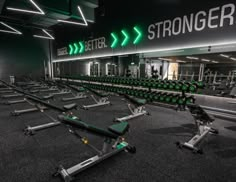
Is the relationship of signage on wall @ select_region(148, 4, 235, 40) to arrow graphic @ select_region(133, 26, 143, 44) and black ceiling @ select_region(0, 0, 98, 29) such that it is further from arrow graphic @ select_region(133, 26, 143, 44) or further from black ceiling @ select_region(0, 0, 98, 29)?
black ceiling @ select_region(0, 0, 98, 29)

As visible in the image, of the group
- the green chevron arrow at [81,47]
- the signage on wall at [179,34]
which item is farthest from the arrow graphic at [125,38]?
the green chevron arrow at [81,47]

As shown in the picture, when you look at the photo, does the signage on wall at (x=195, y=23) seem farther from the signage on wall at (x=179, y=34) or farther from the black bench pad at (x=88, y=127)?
the black bench pad at (x=88, y=127)

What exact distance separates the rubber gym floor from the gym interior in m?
0.01

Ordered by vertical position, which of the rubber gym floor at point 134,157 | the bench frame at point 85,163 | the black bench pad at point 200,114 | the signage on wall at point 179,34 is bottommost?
the rubber gym floor at point 134,157

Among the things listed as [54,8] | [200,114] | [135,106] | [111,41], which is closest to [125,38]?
[111,41]

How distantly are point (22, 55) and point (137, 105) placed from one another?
11629 mm

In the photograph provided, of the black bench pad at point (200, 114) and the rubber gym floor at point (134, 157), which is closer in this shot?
the rubber gym floor at point (134, 157)

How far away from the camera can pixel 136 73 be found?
6.09m

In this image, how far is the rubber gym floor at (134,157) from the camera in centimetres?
164

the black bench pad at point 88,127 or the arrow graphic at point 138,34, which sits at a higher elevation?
the arrow graphic at point 138,34

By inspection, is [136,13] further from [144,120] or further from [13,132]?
[13,132]

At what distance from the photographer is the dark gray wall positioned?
1034cm

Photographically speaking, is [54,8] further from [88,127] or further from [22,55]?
[88,127]

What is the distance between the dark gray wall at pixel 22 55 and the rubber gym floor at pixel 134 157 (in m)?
9.76
